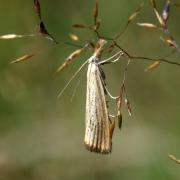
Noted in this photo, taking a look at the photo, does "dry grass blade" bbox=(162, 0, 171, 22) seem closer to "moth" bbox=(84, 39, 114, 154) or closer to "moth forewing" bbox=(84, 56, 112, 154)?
"moth" bbox=(84, 39, 114, 154)

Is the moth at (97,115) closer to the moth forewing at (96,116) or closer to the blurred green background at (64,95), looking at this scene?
the moth forewing at (96,116)

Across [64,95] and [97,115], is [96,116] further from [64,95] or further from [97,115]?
[64,95]

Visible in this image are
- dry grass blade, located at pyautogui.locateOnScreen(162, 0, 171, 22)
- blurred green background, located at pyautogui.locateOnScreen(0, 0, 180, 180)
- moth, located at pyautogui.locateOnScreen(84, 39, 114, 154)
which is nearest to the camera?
dry grass blade, located at pyautogui.locateOnScreen(162, 0, 171, 22)

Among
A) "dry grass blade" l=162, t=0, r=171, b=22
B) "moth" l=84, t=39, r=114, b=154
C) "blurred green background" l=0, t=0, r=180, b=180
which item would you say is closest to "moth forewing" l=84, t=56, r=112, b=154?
"moth" l=84, t=39, r=114, b=154

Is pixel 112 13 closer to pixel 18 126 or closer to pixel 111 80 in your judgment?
pixel 111 80

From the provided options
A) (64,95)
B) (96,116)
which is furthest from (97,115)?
(64,95)

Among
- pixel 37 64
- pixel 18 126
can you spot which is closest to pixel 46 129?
pixel 18 126

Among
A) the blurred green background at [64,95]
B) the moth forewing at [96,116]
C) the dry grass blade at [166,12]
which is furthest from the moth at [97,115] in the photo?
the blurred green background at [64,95]
